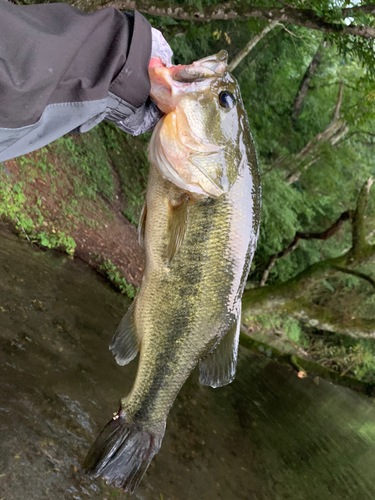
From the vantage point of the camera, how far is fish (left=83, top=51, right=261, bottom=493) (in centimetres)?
189

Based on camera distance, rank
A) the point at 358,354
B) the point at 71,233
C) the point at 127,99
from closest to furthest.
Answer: the point at 127,99, the point at 71,233, the point at 358,354

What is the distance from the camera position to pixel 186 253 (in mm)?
2096

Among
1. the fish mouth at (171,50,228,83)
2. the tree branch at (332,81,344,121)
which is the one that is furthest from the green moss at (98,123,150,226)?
the fish mouth at (171,50,228,83)

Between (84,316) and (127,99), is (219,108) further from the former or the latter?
(84,316)

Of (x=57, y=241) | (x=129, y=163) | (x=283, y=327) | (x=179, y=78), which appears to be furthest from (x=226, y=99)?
(x=283, y=327)

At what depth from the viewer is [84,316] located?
16.5ft

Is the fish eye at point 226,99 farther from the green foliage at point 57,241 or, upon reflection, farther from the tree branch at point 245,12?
the green foliage at point 57,241

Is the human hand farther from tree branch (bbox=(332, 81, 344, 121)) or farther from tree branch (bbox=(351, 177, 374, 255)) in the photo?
tree branch (bbox=(332, 81, 344, 121))

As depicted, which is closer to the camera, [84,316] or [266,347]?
[84,316]

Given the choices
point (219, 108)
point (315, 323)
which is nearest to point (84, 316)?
point (219, 108)

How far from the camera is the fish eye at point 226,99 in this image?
1.96 meters

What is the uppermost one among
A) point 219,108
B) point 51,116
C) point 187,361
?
point 219,108

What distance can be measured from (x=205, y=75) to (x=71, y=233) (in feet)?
14.9

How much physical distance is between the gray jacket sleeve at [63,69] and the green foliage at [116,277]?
4.73m
